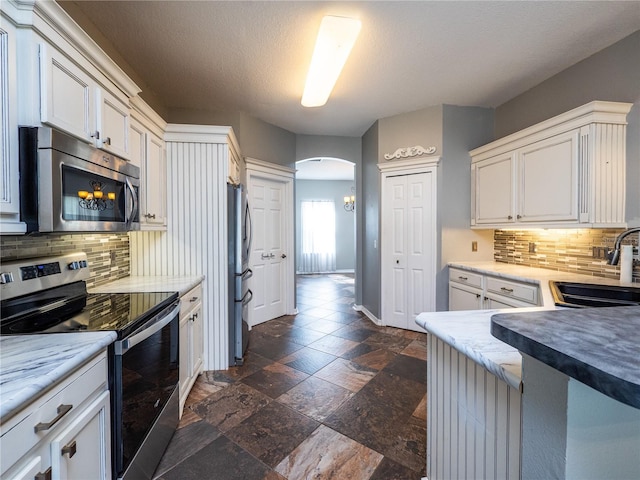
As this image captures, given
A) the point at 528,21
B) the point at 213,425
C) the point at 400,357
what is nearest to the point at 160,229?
the point at 213,425

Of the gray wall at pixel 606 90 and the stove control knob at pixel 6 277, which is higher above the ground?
the gray wall at pixel 606 90

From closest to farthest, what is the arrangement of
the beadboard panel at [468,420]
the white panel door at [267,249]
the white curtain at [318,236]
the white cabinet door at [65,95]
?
the beadboard panel at [468,420]
the white cabinet door at [65,95]
the white panel door at [267,249]
the white curtain at [318,236]

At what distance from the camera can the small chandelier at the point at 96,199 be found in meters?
1.40

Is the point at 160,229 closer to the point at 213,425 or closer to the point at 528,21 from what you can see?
the point at 213,425

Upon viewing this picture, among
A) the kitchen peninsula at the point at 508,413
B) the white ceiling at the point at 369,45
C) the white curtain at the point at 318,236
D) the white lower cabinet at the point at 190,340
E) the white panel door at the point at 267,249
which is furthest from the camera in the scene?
the white curtain at the point at 318,236

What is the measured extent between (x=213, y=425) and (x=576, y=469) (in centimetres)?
201

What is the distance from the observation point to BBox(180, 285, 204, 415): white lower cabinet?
209cm

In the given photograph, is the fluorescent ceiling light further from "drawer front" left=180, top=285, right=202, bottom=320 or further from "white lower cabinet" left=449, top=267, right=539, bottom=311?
"white lower cabinet" left=449, top=267, right=539, bottom=311

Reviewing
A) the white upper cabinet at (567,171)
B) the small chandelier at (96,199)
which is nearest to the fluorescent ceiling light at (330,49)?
the small chandelier at (96,199)

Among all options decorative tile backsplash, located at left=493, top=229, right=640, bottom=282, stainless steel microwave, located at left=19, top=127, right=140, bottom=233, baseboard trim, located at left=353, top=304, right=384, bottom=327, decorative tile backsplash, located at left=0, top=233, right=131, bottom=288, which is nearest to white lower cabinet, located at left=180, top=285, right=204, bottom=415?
decorative tile backsplash, located at left=0, top=233, right=131, bottom=288

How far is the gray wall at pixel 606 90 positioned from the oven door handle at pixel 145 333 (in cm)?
330

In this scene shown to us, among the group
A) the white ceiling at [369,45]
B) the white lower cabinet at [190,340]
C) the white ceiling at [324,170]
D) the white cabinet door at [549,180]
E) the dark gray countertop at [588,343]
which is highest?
the white ceiling at [324,170]

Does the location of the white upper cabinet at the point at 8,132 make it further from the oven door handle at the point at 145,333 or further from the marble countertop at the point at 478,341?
the marble countertop at the point at 478,341

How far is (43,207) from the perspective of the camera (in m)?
1.18
